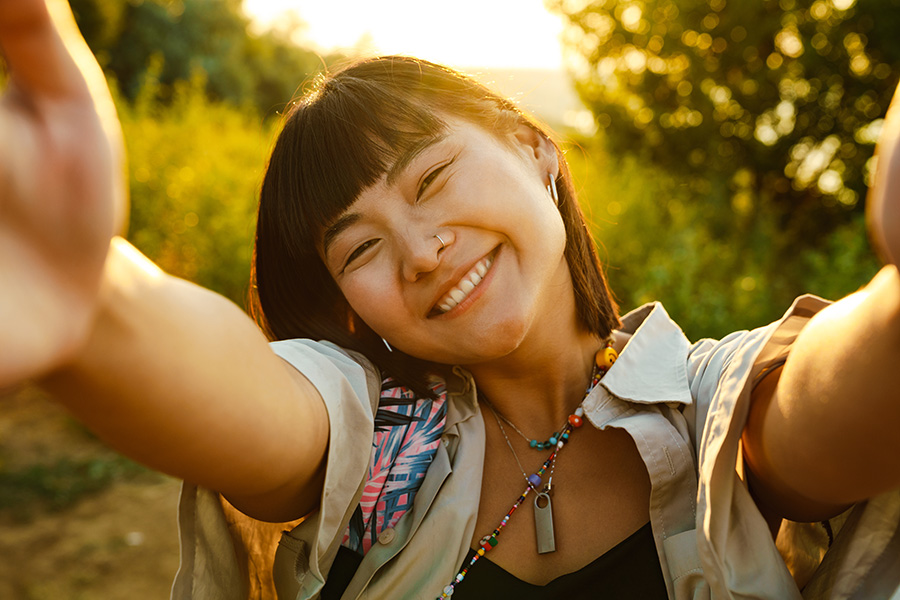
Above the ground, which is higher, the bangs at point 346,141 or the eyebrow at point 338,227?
the bangs at point 346,141

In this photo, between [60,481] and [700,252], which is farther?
[700,252]

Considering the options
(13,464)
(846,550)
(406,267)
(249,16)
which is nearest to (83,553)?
(13,464)

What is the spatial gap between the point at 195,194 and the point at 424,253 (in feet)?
17.4

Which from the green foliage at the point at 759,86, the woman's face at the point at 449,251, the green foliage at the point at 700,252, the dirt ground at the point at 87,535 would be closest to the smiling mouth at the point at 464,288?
the woman's face at the point at 449,251

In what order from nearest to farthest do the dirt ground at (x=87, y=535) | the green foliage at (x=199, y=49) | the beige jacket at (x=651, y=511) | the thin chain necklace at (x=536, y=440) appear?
the beige jacket at (x=651, y=511)
the thin chain necklace at (x=536, y=440)
the dirt ground at (x=87, y=535)
the green foliage at (x=199, y=49)

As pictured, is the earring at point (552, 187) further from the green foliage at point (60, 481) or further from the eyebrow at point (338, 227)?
the green foliage at point (60, 481)

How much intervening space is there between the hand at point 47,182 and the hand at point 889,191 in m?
0.75

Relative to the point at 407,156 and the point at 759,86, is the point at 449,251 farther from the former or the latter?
the point at 759,86

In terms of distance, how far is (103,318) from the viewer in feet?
2.48

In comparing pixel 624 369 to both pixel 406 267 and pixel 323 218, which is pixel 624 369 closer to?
pixel 406 267

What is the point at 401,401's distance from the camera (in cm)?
151

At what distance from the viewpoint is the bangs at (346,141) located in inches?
55.7

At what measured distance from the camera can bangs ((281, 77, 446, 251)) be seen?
1.41 metres

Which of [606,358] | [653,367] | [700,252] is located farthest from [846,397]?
[700,252]
